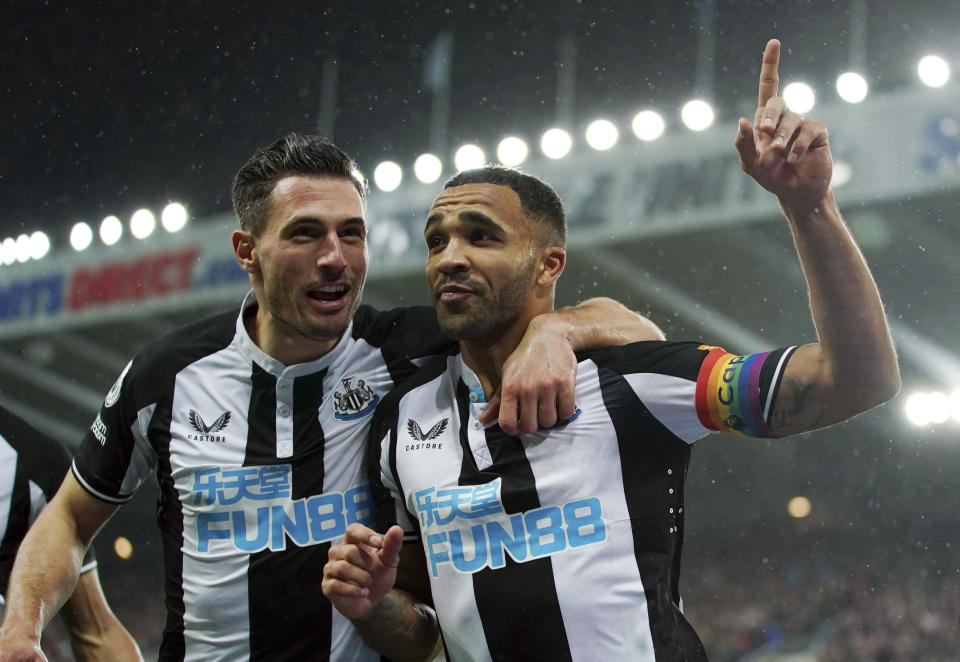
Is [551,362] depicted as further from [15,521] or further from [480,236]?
[15,521]

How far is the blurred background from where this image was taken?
15.9 ft

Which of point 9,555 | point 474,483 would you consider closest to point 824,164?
point 474,483

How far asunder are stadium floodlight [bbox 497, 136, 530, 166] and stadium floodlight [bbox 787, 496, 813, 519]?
11.6 ft

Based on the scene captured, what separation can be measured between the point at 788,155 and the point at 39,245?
25.8 feet

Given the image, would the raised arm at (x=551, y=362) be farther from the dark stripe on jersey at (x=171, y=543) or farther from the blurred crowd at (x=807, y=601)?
the blurred crowd at (x=807, y=601)

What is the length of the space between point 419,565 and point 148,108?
14.7 ft

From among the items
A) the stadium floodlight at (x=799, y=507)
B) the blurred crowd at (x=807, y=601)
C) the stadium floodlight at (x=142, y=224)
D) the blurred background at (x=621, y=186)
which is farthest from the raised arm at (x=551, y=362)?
the stadium floodlight at (x=799, y=507)

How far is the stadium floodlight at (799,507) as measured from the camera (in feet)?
24.2

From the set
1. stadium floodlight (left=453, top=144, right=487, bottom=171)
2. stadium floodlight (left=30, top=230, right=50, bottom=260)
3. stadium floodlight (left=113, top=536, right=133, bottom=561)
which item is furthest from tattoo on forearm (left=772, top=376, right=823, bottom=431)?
stadium floodlight (left=113, top=536, right=133, bottom=561)

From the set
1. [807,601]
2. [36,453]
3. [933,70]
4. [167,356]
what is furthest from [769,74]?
[807,601]

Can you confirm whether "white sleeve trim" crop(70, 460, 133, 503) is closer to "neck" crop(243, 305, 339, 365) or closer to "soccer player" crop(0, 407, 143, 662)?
"neck" crop(243, 305, 339, 365)

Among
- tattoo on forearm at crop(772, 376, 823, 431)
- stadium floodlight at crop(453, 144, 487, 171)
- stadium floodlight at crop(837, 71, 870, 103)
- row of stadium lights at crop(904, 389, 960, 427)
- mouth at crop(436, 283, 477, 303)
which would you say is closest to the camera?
tattoo on forearm at crop(772, 376, 823, 431)

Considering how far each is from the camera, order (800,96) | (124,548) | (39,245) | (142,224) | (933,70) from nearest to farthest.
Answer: (933,70)
(800,96)
(142,224)
(39,245)
(124,548)

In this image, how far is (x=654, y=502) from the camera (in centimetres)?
123
